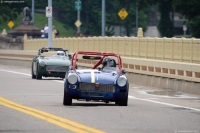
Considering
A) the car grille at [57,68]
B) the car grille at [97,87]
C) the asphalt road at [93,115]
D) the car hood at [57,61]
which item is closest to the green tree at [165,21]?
the car hood at [57,61]

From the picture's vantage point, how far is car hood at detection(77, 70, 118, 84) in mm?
20261

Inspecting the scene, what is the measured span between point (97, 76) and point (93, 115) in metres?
2.73

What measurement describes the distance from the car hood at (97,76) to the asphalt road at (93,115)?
21.5 inches

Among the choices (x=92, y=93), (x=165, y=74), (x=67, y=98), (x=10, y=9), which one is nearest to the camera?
(x=92, y=93)

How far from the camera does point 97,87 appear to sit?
2022 cm

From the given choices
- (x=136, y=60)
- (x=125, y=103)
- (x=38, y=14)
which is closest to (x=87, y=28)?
(x=38, y=14)

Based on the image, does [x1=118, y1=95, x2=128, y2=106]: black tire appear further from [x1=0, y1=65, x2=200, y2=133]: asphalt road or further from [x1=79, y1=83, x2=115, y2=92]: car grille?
[x1=79, y1=83, x2=115, y2=92]: car grille

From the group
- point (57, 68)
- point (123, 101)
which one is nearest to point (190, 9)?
point (57, 68)

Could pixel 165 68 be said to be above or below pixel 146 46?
below

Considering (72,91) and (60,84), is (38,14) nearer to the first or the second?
(60,84)

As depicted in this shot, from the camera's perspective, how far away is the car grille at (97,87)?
20.2m

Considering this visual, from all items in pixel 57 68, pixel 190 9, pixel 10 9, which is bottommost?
pixel 57 68

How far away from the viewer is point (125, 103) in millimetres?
20641

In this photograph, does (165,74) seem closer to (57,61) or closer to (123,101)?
(57,61)
